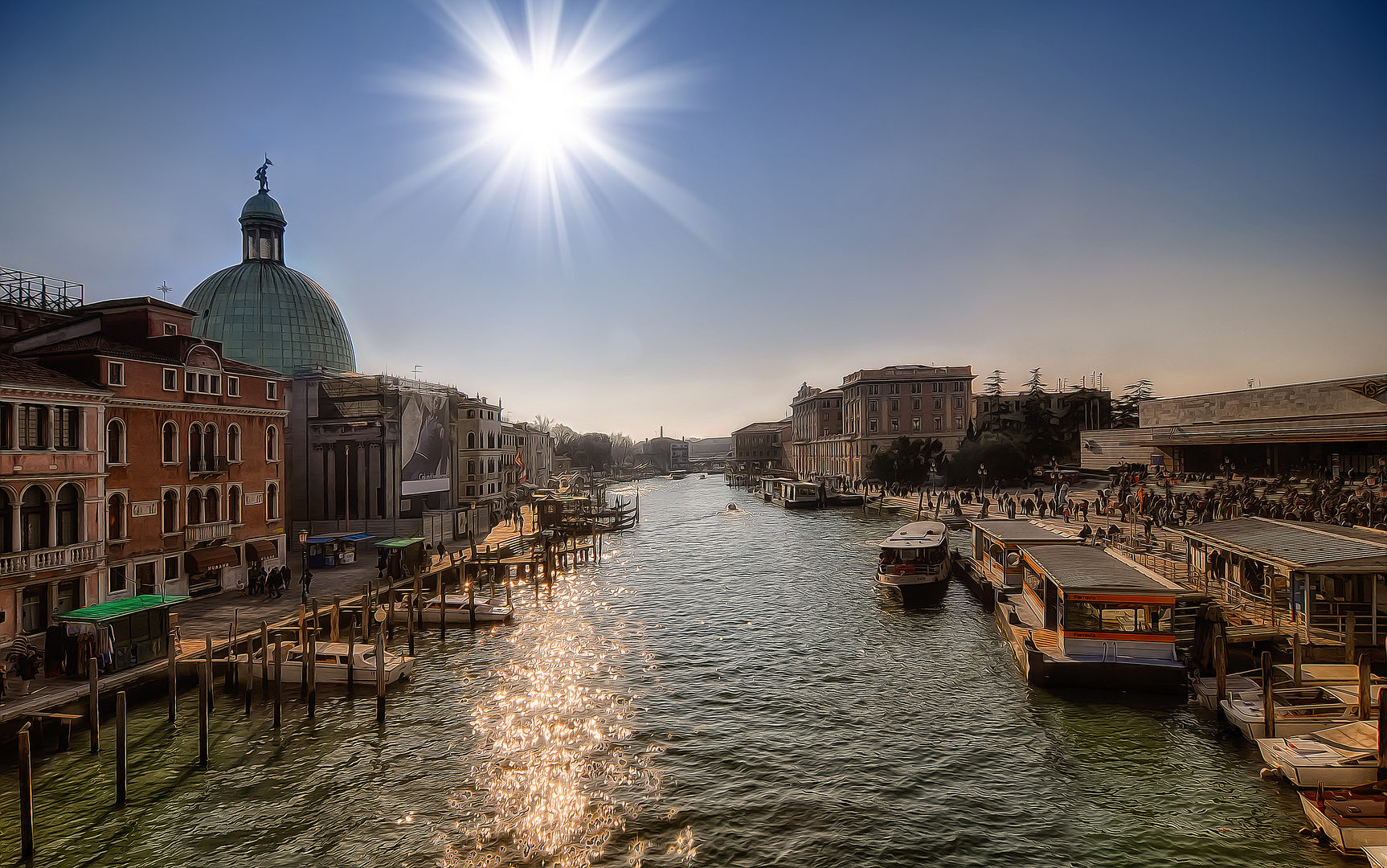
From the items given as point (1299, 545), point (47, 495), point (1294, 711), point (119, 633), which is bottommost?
point (1294, 711)

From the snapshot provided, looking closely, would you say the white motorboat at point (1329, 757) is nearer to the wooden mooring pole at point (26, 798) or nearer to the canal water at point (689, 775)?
the canal water at point (689, 775)

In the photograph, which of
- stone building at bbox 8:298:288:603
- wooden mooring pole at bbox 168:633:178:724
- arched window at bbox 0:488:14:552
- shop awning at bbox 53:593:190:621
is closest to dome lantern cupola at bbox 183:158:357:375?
stone building at bbox 8:298:288:603

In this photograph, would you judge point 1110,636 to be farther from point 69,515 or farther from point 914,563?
point 69,515

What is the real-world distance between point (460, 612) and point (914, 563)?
23.6 m

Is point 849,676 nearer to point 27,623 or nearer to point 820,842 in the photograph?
point 820,842

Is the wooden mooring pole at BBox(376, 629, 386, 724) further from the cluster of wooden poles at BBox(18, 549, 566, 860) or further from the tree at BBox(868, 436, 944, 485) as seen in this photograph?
the tree at BBox(868, 436, 944, 485)

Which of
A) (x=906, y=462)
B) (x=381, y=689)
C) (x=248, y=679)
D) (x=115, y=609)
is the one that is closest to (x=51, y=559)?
(x=115, y=609)

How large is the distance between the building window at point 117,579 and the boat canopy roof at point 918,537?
34.9 meters

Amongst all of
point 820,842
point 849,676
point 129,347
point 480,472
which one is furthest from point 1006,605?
point 480,472

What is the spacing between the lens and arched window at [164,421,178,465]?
3017cm

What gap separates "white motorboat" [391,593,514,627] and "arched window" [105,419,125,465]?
41.1ft

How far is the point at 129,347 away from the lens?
29359 millimetres

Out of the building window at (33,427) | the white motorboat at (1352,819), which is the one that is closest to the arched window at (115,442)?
the building window at (33,427)

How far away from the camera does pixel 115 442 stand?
28000 millimetres
